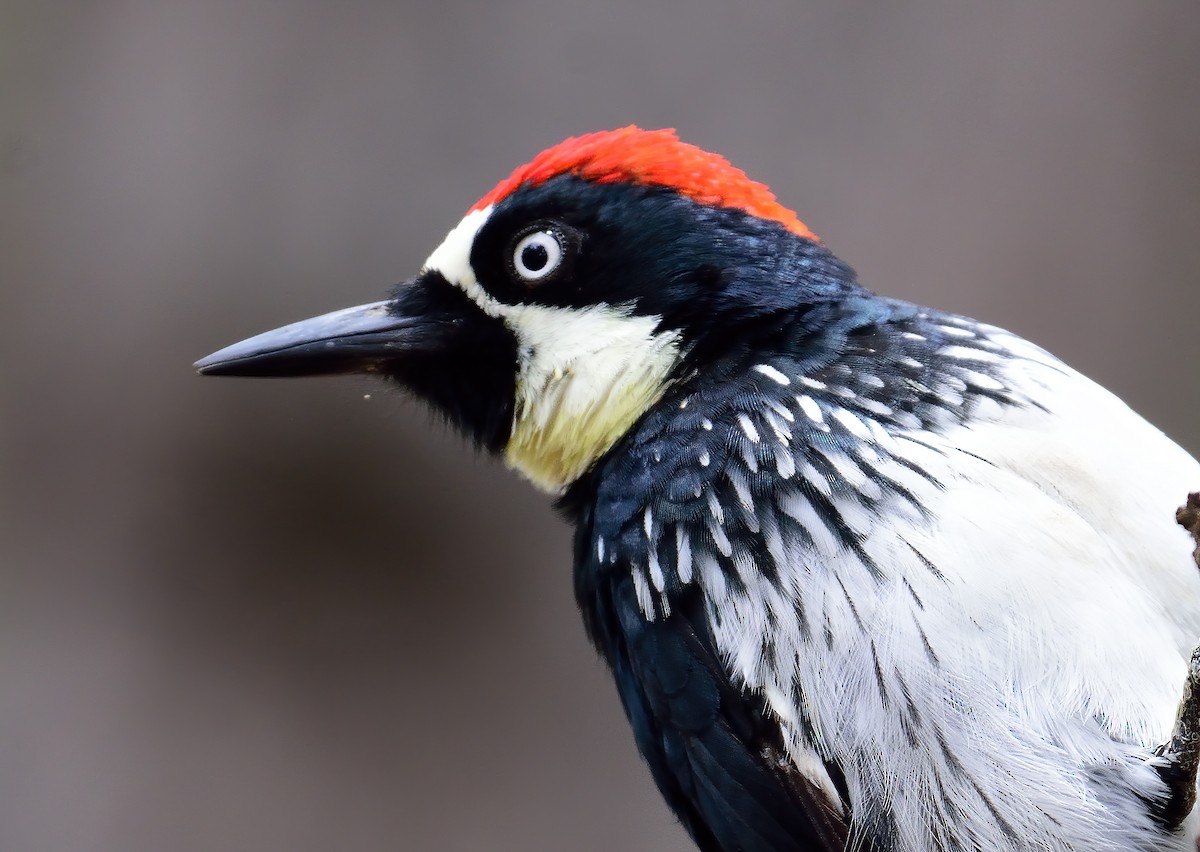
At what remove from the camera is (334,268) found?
11.8ft

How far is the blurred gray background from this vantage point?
3.62 meters

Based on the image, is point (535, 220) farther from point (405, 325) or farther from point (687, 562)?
point (687, 562)

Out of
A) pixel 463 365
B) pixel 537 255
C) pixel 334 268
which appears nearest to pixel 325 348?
pixel 463 365

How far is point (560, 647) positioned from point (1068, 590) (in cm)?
276

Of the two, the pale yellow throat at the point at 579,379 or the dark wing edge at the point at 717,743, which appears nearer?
the dark wing edge at the point at 717,743

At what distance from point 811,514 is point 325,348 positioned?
2.93 ft

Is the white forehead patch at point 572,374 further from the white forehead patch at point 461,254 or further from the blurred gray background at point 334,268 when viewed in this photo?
the blurred gray background at point 334,268

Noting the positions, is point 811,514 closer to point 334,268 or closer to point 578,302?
point 578,302

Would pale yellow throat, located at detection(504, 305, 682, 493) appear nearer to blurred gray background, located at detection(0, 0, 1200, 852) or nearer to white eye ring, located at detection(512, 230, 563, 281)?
white eye ring, located at detection(512, 230, 563, 281)

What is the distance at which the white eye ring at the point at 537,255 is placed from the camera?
174 centimetres

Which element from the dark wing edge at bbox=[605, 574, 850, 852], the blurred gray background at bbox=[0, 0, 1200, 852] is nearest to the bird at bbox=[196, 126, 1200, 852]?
the dark wing edge at bbox=[605, 574, 850, 852]

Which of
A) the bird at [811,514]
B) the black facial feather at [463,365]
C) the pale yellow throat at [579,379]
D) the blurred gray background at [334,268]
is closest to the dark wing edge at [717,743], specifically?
the bird at [811,514]

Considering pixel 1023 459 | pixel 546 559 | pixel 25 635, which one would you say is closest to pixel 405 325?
pixel 1023 459

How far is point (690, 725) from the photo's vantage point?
4.71 ft
